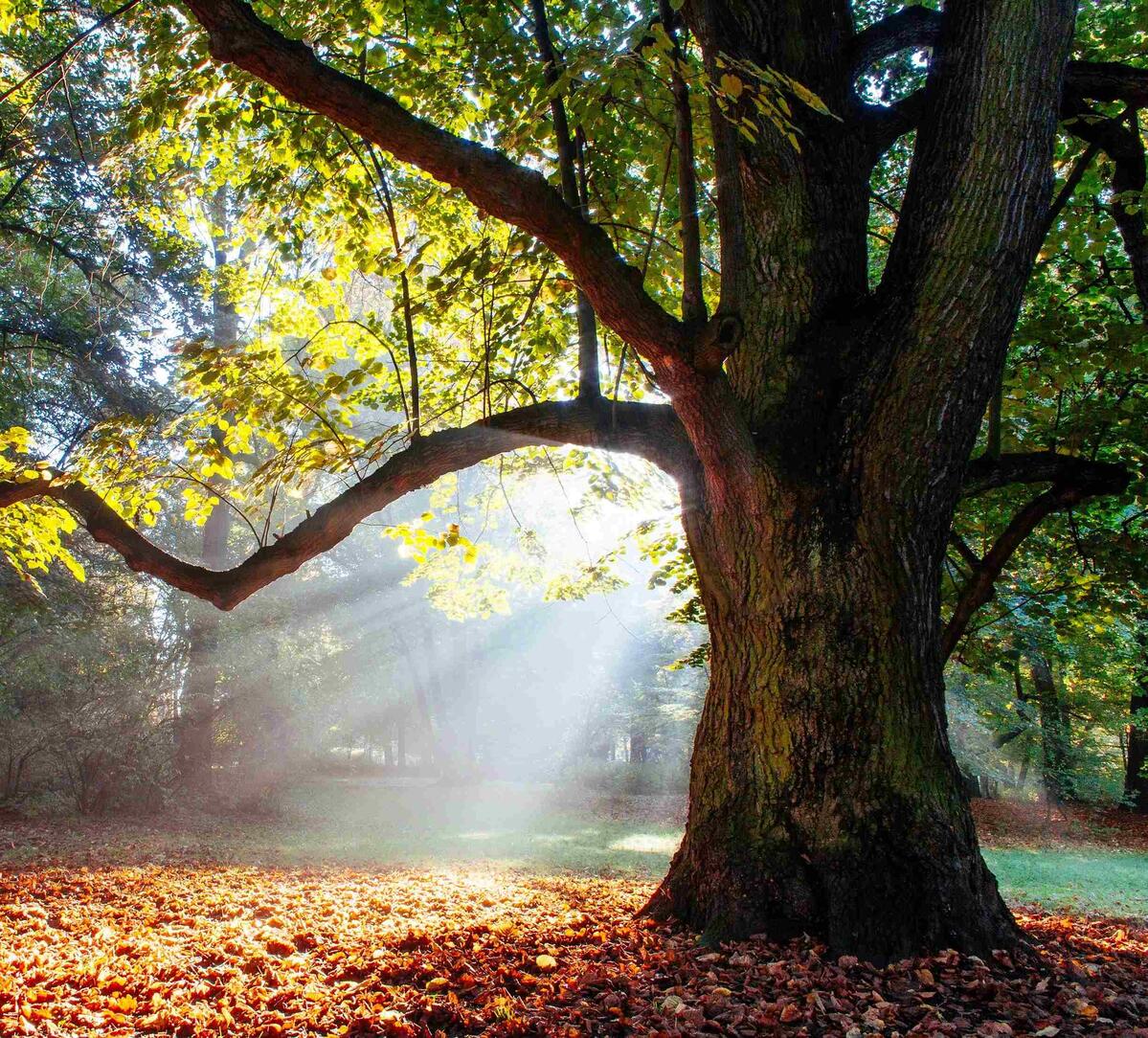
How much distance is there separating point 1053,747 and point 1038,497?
1427 cm

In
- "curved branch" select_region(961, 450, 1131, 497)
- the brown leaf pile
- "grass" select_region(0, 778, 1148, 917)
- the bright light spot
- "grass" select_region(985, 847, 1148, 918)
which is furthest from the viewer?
the bright light spot

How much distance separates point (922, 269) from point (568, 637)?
24.6 metres

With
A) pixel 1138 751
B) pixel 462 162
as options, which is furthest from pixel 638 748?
pixel 462 162

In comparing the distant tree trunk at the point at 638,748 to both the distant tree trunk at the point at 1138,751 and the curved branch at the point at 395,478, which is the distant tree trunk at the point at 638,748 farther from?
the curved branch at the point at 395,478

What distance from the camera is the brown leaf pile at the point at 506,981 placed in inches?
99.0

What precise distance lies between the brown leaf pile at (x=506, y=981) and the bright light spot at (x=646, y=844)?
10.3 metres

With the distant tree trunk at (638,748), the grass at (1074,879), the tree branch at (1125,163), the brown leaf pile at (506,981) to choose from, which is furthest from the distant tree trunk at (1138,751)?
the brown leaf pile at (506,981)

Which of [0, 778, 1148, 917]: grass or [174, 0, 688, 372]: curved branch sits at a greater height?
[174, 0, 688, 372]: curved branch

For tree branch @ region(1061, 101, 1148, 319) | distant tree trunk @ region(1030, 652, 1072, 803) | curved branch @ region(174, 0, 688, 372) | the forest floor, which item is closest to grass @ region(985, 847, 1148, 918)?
distant tree trunk @ region(1030, 652, 1072, 803)

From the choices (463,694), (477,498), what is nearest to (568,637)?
(463,694)

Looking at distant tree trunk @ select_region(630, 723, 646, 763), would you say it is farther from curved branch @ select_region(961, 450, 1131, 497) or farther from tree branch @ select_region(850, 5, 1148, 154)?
tree branch @ select_region(850, 5, 1148, 154)

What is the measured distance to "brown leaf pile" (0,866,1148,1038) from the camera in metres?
2.52

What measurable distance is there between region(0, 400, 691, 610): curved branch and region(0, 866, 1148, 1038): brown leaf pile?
1.70 meters

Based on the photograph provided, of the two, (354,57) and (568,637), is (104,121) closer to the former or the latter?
(354,57)
